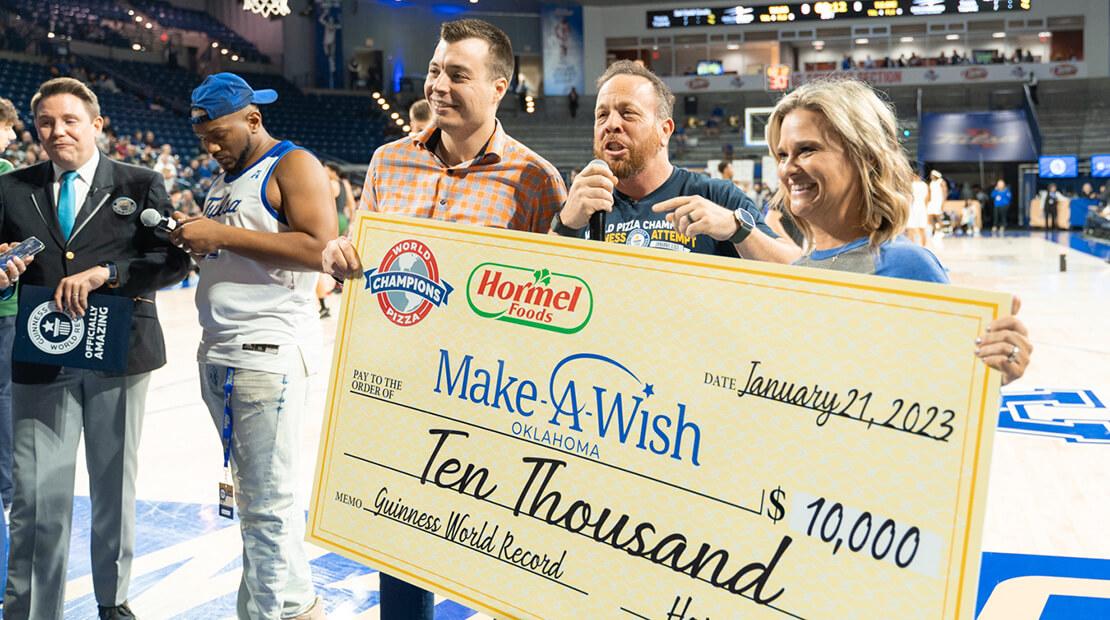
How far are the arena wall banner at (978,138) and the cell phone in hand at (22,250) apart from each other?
30304 millimetres

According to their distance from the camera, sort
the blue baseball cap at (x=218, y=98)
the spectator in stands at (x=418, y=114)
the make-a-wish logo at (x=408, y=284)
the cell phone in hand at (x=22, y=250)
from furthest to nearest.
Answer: the spectator in stands at (x=418, y=114) < the cell phone in hand at (x=22, y=250) < the blue baseball cap at (x=218, y=98) < the make-a-wish logo at (x=408, y=284)

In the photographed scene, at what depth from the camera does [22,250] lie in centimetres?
259

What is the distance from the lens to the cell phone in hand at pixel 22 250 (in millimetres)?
2572

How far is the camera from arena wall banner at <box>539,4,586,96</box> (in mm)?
35094

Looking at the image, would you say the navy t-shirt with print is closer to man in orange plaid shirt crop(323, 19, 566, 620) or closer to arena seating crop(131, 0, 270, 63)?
man in orange plaid shirt crop(323, 19, 566, 620)

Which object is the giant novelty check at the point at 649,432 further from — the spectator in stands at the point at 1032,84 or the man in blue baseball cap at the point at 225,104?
the spectator in stands at the point at 1032,84

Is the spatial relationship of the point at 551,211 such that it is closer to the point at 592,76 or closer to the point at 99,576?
the point at 99,576

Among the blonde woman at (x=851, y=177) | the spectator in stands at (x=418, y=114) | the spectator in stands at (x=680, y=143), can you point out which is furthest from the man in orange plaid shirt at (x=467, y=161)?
→ the spectator in stands at (x=680, y=143)

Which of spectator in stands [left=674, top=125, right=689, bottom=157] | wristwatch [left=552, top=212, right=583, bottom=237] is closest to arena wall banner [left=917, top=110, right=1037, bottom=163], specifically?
spectator in stands [left=674, top=125, right=689, bottom=157]

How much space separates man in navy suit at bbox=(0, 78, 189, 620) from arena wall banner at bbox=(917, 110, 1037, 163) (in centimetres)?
3004

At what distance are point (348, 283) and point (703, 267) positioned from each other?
2.76 ft

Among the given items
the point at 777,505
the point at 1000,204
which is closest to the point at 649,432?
Result: the point at 777,505

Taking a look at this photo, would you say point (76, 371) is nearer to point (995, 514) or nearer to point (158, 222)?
point (158, 222)

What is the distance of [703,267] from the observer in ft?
5.20
